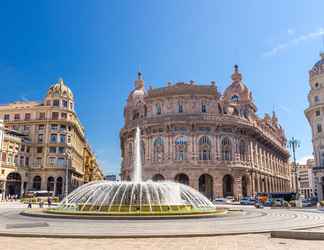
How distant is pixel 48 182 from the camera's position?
71.4 meters

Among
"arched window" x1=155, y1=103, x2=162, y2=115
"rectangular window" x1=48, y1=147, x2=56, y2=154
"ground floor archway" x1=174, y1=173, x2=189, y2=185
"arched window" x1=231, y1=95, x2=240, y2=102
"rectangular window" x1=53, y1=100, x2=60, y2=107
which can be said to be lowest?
"ground floor archway" x1=174, y1=173, x2=189, y2=185

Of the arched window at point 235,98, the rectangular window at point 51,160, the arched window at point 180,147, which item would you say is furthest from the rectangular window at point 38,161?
the arched window at point 235,98

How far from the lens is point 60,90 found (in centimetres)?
7488

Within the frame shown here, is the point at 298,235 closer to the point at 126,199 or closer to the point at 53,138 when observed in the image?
the point at 126,199

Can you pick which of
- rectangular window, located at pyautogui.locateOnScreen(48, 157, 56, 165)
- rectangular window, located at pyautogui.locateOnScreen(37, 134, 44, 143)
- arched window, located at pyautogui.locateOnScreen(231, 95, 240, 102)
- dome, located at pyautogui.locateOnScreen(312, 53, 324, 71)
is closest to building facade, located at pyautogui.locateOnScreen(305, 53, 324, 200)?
dome, located at pyautogui.locateOnScreen(312, 53, 324, 71)

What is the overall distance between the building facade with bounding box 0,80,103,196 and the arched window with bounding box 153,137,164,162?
2022 centimetres

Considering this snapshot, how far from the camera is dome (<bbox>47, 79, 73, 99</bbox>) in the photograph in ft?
245

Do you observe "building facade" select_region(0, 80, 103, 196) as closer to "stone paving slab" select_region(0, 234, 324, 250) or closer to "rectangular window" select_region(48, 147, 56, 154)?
"rectangular window" select_region(48, 147, 56, 154)

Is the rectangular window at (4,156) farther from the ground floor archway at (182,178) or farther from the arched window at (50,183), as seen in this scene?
the ground floor archway at (182,178)

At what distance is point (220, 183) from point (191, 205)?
36.2 metres

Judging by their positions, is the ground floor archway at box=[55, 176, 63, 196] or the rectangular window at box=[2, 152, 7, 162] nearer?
the rectangular window at box=[2, 152, 7, 162]

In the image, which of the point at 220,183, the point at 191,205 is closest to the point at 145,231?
the point at 191,205

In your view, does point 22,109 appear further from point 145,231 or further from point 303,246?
point 303,246

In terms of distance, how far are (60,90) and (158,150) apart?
28.2 metres
